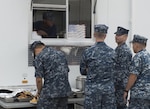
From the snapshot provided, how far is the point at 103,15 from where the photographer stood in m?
6.36

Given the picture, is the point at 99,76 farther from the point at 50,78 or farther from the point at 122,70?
the point at 50,78

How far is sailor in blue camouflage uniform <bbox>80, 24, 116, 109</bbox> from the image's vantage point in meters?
4.79

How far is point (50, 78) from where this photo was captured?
486cm

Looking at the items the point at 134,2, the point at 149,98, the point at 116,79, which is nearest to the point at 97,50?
the point at 116,79

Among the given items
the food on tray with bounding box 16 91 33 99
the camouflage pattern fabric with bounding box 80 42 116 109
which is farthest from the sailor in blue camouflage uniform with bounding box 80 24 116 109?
the food on tray with bounding box 16 91 33 99

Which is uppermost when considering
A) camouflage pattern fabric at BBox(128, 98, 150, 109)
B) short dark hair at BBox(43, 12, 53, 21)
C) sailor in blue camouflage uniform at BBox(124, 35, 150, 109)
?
short dark hair at BBox(43, 12, 53, 21)

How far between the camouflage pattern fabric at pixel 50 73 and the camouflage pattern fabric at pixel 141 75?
0.95m

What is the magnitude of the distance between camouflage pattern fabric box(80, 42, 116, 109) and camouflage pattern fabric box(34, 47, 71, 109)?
1.09ft

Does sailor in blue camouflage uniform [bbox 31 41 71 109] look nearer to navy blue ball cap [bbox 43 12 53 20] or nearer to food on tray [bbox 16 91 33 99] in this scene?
food on tray [bbox 16 91 33 99]

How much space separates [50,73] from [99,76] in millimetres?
657

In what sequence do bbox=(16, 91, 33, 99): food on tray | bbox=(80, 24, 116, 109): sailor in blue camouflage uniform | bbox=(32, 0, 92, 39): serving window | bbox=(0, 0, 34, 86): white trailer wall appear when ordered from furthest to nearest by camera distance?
bbox=(32, 0, 92, 39): serving window, bbox=(0, 0, 34, 86): white trailer wall, bbox=(16, 91, 33, 99): food on tray, bbox=(80, 24, 116, 109): sailor in blue camouflage uniform

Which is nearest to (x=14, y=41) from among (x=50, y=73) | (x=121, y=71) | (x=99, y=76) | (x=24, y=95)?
(x=24, y=95)

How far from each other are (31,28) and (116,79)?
166cm

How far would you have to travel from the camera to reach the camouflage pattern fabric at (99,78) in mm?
4789
